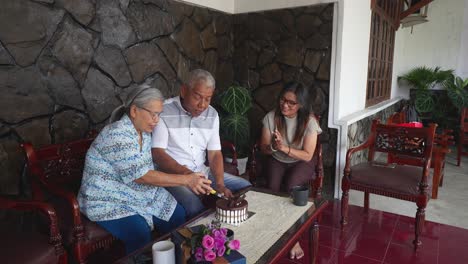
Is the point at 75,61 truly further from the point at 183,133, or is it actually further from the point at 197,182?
the point at 197,182

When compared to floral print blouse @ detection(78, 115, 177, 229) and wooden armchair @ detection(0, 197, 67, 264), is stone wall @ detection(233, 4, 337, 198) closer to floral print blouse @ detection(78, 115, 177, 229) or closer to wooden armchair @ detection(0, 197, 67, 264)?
floral print blouse @ detection(78, 115, 177, 229)

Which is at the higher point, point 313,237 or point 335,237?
point 313,237

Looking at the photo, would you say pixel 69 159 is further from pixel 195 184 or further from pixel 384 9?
pixel 384 9

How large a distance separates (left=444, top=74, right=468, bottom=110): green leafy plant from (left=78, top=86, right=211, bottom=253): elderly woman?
18.9 feet

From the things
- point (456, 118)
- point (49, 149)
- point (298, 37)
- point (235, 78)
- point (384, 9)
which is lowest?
point (456, 118)

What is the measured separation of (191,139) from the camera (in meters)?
2.19

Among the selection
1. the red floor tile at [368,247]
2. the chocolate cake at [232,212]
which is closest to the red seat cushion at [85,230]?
the chocolate cake at [232,212]

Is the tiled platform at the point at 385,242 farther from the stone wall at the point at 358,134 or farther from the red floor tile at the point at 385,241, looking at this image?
the stone wall at the point at 358,134

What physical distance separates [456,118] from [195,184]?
6.26 metres

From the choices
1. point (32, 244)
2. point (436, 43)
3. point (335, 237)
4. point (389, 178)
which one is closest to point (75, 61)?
point (32, 244)

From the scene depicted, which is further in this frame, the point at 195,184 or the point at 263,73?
the point at 263,73

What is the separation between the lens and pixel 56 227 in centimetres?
149

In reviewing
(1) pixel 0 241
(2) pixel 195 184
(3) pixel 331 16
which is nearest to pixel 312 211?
(2) pixel 195 184

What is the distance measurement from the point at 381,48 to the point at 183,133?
416 centimetres
